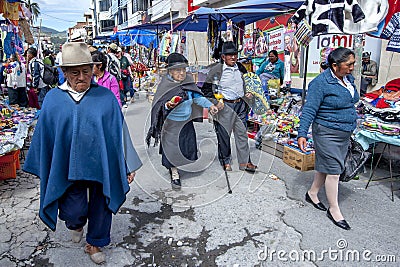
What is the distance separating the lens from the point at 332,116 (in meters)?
3.25

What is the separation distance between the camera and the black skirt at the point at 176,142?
4.38 m

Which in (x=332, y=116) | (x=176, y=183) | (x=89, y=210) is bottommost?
(x=176, y=183)

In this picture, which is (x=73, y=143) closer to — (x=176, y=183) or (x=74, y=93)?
(x=74, y=93)

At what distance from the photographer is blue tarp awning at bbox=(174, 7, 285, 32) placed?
23.2ft

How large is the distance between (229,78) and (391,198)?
99.7 inches

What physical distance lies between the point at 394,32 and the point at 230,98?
2.41 metres

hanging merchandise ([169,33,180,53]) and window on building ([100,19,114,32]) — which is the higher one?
window on building ([100,19,114,32])

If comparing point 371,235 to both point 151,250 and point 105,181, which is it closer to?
point 151,250

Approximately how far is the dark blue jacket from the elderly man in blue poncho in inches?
70.7

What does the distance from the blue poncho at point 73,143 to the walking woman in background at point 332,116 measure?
184cm

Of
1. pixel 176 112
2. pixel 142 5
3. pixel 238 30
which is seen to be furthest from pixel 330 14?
pixel 142 5

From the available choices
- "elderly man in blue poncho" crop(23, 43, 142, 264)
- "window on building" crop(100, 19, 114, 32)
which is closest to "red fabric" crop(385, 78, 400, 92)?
"elderly man in blue poncho" crop(23, 43, 142, 264)

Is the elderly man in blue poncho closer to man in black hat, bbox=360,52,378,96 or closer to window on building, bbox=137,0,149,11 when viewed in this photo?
man in black hat, bbox=360,52,378,96

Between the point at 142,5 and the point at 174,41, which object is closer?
the point at 174,41
